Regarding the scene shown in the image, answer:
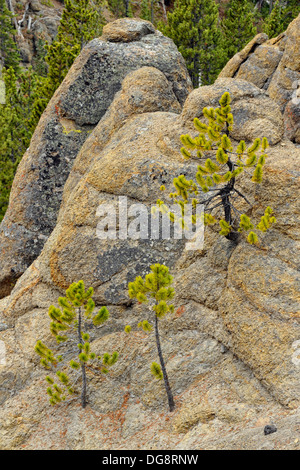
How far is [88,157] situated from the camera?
16.1m

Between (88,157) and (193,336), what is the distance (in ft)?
29.7

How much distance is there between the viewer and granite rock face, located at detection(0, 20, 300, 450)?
28.8 ft

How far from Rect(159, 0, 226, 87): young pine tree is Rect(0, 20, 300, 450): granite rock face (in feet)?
62.7

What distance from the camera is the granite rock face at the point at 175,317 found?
8773 millimetres

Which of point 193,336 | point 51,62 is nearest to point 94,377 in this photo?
point 193,336

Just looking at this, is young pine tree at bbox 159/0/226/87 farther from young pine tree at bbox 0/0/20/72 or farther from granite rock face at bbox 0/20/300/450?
young pine tree at bbox 0/0/20/72

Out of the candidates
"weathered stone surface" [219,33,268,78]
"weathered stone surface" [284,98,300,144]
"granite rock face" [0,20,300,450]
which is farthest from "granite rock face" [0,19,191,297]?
"weathered stone surface" [219,33,268,78]

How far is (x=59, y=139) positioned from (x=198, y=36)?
60.2 ft

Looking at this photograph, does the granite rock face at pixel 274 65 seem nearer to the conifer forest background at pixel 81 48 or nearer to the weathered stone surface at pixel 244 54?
the weathered stone surface at pixel 244 54

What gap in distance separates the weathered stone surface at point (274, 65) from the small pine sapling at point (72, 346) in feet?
47.0

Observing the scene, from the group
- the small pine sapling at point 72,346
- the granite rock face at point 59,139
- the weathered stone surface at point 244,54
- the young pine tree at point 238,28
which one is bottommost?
the small pine sapling at point 72,346

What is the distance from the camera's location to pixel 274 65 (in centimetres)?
2327

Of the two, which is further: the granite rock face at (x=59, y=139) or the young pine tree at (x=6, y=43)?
the young pine tree at (x=6, y=43)

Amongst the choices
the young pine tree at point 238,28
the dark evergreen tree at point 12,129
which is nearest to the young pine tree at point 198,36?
the young pine tree at point 238,28
